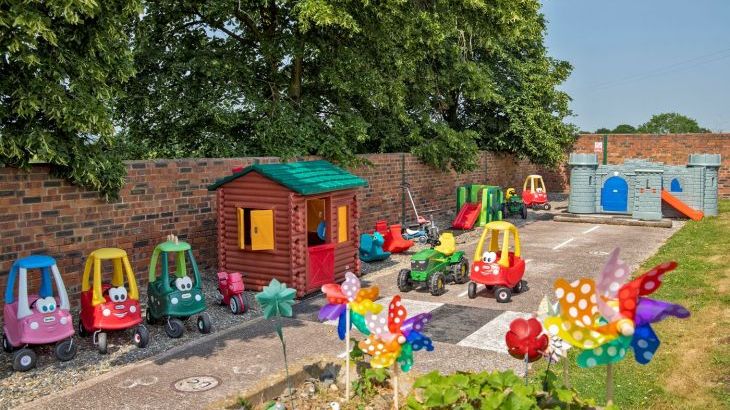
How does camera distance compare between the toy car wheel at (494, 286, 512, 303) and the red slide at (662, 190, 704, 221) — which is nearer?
the toy car wheel at (494, 286, 512, 303)

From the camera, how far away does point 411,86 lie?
21922 mm

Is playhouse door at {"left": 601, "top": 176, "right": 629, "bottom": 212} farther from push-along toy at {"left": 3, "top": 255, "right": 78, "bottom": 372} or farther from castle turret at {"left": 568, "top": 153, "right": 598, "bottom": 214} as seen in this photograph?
push-along toy at {"left": 3, "top": 255, "right": 78, "bottom": 372}

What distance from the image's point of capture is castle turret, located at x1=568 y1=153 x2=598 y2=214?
23328 mm

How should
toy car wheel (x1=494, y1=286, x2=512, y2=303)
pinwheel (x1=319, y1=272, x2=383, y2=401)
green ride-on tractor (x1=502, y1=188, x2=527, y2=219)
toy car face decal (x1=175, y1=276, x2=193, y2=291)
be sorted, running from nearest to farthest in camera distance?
pinwheel (x1=319, y1=272, x2=383, y2=401)
toy car face decal (x1=175, y1=276, x2=193, y2=291)
toy car wheel (x1=494, y1=286, x2=512, y2=303)
green ride-on tractor (x1=502, y1=188, x2=527, y2=219)

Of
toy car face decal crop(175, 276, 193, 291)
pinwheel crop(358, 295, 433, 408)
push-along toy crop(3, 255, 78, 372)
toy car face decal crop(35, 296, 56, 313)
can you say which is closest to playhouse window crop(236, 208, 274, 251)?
toy car face decal crop(175, 276, 193, 291)

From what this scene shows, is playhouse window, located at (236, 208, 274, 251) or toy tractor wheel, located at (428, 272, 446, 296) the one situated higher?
playhouse window, located at (236, 208, 274, 251)

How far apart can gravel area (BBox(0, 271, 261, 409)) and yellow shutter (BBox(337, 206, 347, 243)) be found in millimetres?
2854

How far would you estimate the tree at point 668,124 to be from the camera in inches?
2731

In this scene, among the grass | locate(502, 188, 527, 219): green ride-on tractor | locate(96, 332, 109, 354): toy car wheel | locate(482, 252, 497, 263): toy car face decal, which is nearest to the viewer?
the grass

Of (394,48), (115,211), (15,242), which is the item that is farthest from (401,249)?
(15,242)

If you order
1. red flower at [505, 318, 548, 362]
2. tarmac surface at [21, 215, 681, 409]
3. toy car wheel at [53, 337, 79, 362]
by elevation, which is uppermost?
red flower at [505, 318, 548, 362]

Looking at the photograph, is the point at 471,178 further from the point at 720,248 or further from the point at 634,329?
the point at 634,329

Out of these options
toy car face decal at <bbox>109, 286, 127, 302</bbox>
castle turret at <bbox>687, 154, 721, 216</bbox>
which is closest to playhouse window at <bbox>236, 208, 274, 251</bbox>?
toy car face decal at <bbox>109, 286, 127, 302</bbox>

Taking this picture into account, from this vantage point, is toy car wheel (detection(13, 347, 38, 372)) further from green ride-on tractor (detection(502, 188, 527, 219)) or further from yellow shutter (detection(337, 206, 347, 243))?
green ride-on tractor (detection(502, 188, 527, 219))
